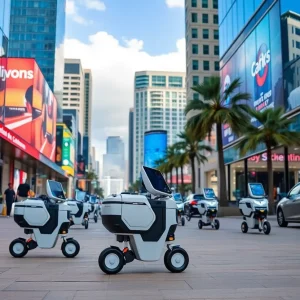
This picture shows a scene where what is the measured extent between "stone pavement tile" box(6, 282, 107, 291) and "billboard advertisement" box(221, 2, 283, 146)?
2962 cm

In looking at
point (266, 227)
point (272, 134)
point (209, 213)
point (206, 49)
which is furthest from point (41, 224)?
point (206, 49)

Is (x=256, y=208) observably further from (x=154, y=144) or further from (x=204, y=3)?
(x=154, y=144)

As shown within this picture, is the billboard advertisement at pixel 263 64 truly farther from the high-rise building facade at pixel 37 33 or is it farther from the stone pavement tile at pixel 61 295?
the high-rise building facade at pixel 37 33

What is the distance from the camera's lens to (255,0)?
41.8m

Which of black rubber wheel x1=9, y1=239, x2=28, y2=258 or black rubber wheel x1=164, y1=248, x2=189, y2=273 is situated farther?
black rubber wheel x1=9, y1=239, x2=28, y2=258

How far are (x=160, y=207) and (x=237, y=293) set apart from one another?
1941 mm

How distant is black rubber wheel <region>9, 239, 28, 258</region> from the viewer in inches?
337

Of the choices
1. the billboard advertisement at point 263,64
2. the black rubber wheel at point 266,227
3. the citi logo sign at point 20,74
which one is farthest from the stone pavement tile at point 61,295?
the citi logo sign at point 20,74

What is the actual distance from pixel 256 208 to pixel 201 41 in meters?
81.7

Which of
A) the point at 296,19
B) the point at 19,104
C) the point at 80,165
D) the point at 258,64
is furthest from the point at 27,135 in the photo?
the point at 80,165

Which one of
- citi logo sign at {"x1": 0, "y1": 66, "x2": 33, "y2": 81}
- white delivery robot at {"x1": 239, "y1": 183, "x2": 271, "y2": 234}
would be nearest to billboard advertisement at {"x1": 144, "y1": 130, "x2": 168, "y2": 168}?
citi logo sign at {"x1": 0, "y1": 66, "x2": 33, "y2": 81}

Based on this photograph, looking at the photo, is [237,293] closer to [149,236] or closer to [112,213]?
[149,236]

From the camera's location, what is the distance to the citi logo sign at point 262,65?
3750cm

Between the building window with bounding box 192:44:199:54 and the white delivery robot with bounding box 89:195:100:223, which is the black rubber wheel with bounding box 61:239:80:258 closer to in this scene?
the white delivery robot with bounding box 89:195:100:223
